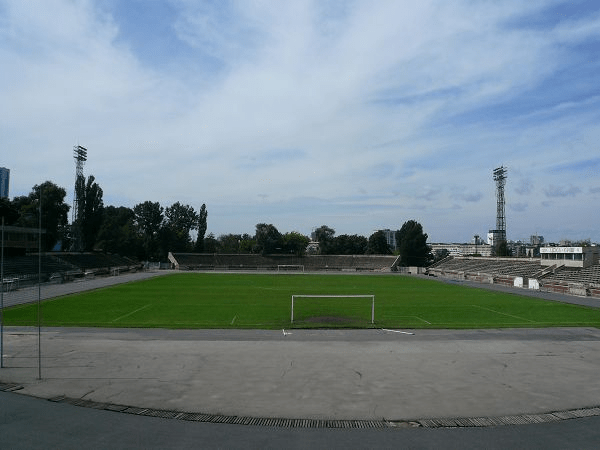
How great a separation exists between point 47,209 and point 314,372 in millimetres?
69576

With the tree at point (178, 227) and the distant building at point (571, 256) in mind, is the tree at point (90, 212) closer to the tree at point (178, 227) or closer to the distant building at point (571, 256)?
the tree at point (178, 227)

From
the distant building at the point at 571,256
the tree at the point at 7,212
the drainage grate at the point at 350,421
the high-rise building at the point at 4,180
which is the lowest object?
the drainage grate at the point at 350,421

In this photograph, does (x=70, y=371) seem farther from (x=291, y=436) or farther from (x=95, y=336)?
(x=291, y=436)

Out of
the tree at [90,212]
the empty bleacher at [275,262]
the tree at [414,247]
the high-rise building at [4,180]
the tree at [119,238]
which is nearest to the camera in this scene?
the tree at [90,212]

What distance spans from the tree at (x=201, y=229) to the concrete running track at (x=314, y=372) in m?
91.2

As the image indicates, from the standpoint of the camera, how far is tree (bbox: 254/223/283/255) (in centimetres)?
10669

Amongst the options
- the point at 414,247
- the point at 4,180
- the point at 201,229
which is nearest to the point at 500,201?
the point at 414,247

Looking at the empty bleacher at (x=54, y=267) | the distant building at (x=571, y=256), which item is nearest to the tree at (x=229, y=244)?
the empty bleacher at (x=54, y=267)

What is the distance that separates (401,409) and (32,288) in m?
40.9

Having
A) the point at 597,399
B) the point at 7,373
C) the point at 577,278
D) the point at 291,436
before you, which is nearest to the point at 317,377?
the point at 291,436

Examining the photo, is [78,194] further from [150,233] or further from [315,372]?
[315,372]

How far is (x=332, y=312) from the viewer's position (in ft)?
91.5

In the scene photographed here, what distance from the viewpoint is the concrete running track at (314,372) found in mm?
10406

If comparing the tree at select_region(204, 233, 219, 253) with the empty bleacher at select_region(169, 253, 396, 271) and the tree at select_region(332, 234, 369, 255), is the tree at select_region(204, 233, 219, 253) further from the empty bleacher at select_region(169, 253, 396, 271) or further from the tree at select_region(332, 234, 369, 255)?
the tree at select_region(332, 234, 369, 255)
